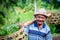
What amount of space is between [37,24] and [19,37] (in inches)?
6.8

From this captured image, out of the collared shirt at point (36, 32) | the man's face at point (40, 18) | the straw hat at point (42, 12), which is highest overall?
the straw hat at point (42, 12)

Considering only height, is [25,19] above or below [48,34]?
above

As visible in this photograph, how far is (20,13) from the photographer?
1.79 metres

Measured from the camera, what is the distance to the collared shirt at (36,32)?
A: 1.78 m

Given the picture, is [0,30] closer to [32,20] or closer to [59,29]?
[32,20]

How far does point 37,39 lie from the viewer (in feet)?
5.86

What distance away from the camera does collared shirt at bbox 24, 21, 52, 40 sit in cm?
178

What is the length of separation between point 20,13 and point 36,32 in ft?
0.64

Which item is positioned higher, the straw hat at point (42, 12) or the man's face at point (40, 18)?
the straw hat at point (42, 12)

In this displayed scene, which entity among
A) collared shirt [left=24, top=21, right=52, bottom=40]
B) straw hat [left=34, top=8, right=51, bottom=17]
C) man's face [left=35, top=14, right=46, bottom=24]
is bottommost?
collared shirt [left=24, top=21, right=52, bottom=40]

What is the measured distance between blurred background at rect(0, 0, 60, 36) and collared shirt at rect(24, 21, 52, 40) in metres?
0.06

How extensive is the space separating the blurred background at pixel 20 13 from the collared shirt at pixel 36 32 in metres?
0.06

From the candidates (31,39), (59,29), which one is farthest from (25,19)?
(59,29)

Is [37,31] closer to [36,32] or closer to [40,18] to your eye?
[36,32]
